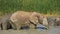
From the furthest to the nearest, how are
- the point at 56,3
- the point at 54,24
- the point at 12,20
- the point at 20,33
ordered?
the point at 56,3 → the point at 54,24 → the point at 12,20 → the point at 20,33

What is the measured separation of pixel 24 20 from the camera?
2.98 metres

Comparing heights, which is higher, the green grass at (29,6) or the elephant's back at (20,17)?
the green grass at (29,6)

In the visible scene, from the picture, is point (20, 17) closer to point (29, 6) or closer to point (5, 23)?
point (5, 23)

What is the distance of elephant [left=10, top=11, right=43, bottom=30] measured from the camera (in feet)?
9.71

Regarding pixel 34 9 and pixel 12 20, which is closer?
pixel 12 20

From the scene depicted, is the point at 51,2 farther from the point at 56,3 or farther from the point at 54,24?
the point at 54,24

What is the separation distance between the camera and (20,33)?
2512 millimetres

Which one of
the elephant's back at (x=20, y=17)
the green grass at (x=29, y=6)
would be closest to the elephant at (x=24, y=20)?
the elephant's back at (x=20, y=17)

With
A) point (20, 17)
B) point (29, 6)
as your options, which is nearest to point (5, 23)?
point (20, 17)

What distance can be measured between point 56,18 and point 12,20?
85 centimetres

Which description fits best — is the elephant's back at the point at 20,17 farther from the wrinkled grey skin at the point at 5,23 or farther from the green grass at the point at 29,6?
the green grass at the point at 29,6

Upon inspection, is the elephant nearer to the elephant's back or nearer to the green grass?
the elephant's back

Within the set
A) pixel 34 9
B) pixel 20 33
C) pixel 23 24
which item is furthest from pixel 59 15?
pixel 20 33

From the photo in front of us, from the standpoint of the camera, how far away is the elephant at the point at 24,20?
9.71 ft
